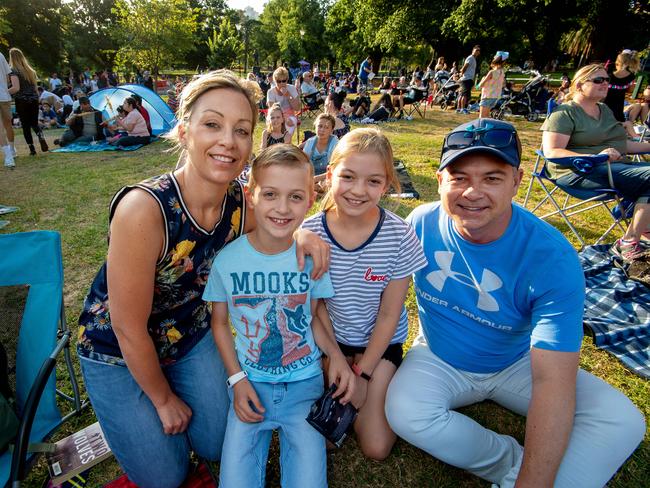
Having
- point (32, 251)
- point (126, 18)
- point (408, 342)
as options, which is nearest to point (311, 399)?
point (408, 342)

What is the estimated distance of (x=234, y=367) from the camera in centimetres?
193

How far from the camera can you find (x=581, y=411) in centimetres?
170

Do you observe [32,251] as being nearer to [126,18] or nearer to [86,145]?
[86,145]

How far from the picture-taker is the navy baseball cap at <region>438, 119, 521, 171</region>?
1.67 m

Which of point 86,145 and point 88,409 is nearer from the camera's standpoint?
point 88,409

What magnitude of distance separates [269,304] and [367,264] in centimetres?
58

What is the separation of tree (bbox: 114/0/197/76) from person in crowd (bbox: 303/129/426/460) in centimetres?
2698

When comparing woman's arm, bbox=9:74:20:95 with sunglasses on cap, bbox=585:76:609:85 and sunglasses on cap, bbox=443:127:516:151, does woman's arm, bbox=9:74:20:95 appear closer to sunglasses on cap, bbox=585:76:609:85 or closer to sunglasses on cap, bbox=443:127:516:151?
sunglasses on cap, bbox=443:127:516:151

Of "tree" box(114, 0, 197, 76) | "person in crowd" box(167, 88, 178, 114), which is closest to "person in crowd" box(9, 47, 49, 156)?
"person in crowd" box(167, 88, 178, 114)

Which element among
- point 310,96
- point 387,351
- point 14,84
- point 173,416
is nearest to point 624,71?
point 387,351

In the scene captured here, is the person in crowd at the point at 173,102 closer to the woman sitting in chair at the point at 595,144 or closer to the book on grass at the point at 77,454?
the woman sitting in chair at the point at 595,144

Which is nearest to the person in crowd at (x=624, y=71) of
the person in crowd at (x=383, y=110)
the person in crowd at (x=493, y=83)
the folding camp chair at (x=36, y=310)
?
the person in crowd at (x=493, y=83)

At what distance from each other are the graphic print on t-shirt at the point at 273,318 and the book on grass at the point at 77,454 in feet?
3.34

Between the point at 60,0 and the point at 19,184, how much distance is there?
161ft
